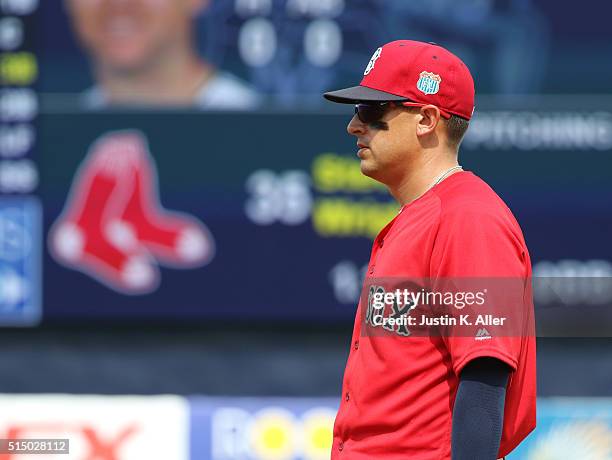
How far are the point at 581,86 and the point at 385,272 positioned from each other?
305cm

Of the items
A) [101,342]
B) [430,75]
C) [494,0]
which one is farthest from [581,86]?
[430,75]

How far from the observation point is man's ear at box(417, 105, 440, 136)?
→ 202cm

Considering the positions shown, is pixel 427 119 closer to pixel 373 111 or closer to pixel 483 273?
pixel 373 111

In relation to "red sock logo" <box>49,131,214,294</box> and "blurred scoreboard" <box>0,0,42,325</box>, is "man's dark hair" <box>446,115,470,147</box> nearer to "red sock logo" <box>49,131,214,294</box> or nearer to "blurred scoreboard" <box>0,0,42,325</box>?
"red sock logo" <box>49,131,214,294</box>

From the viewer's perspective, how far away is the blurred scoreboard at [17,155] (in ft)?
15.8

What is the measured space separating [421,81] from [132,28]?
2.94 metres

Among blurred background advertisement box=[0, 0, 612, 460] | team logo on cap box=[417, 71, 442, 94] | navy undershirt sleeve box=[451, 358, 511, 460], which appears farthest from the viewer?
blurred background advertisement box=[0, 0, 612, 460]

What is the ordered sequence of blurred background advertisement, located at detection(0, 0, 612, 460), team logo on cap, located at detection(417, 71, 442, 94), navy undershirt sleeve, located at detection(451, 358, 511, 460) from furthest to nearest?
blurred background advertisement, located at detection(0, 0, 612, 460) → team logo on cap, located at detection(417, 71, 442, 94) → navy undershirt sleeve, located at detection(451, 358, 511, 460)

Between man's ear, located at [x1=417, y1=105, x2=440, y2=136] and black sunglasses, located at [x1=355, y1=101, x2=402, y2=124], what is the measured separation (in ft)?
0.15

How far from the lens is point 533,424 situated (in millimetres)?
1974

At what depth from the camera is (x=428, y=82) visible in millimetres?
2020

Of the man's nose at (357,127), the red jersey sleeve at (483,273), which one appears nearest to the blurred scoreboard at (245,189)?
the man's nose at (357,127)
